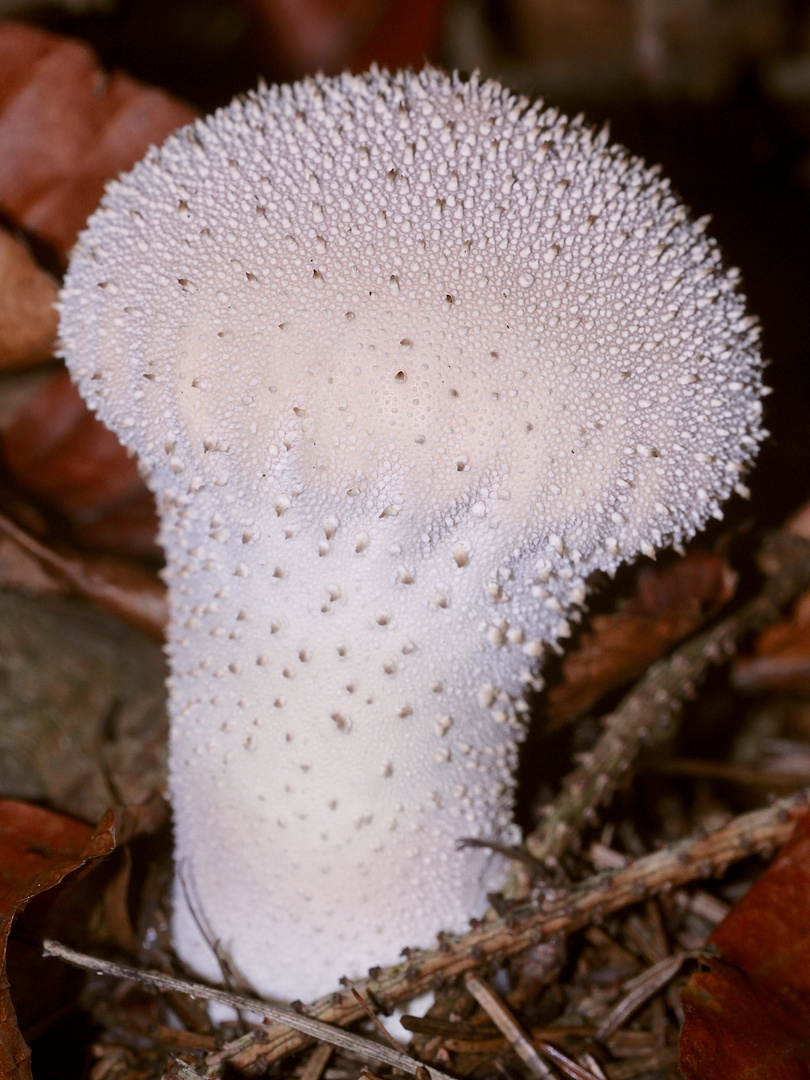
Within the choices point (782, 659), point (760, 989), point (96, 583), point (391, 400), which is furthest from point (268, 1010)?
point (782, 659)

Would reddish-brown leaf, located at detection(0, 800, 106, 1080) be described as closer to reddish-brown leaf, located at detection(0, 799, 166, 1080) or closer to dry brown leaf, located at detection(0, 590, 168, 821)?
reddish-brown leaf, located at detection(0, 799, 166, 1080)

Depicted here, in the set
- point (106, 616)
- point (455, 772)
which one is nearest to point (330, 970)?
point (455, 772)

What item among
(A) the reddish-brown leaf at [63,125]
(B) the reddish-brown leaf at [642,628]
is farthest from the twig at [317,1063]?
(A) the reddish-brown leaf at [63,125]

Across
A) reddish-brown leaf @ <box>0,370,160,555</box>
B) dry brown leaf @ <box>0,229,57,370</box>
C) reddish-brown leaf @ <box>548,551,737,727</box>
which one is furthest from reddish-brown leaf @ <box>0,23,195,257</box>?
reddish-brown leaf @ <box>548,551,737,727</box>

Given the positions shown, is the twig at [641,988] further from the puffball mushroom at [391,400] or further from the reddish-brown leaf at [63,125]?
the reddish-brown leaf at [63,125]

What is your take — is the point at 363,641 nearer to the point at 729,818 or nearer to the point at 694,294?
the point at 694,294

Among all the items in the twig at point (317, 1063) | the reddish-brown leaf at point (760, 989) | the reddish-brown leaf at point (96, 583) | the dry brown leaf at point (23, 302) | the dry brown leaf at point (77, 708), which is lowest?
the twig at point (317, 1063)
